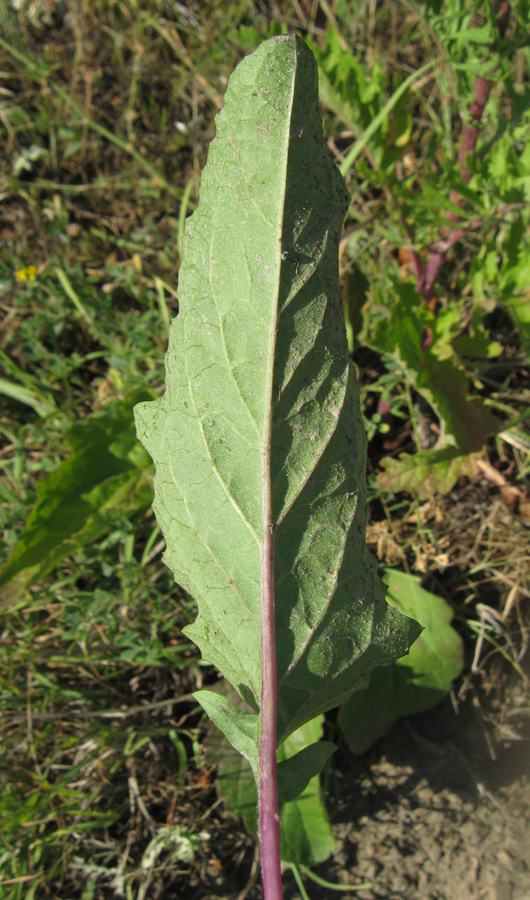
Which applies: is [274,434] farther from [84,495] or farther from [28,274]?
[28,274]

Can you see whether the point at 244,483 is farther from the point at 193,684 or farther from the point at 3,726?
the point at 3,726

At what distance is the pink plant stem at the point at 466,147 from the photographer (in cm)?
210

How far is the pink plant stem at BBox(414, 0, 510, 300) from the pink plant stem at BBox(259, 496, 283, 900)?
1.35m

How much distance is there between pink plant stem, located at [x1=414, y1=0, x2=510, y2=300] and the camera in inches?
82.5

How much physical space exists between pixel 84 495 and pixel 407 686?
1445 millimetres

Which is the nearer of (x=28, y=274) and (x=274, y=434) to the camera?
(x=274, y=434)

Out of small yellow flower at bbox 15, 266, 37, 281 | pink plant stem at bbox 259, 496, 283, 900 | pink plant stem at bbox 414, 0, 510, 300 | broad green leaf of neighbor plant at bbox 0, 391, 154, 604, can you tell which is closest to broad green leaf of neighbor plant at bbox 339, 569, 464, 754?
pink plant stem at bbox 259, 496, 283, 900

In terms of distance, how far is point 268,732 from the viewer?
166cm

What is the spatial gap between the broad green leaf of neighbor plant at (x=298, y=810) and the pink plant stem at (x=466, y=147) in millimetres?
1745

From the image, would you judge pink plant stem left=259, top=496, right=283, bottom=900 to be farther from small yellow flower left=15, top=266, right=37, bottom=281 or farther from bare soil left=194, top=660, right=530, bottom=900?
small yellow flower left=15, top=266, right=37, bottom=281

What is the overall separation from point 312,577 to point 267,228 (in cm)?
90

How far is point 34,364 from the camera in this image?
127 inches

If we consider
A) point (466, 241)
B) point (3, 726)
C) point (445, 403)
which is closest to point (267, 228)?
point (445, 403)

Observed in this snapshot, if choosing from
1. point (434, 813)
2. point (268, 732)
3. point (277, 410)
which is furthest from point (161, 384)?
point (434, 813)
